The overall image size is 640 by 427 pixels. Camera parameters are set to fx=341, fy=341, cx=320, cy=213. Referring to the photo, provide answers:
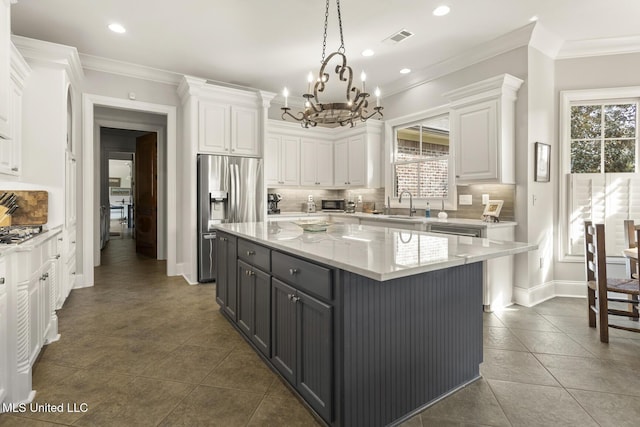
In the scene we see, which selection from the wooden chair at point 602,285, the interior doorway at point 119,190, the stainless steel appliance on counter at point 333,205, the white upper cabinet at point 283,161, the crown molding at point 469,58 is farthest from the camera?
the interior doorway at point 119,190

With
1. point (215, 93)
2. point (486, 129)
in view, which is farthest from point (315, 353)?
point (215, 93)

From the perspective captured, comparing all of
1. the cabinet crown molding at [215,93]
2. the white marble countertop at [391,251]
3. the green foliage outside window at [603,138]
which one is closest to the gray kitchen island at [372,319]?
the white marble countertop at [391,251]

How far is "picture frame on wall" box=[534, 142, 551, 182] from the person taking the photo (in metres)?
3.75

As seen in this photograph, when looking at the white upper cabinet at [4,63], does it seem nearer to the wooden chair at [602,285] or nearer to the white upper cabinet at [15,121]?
the white upper cabinet at [15,121]

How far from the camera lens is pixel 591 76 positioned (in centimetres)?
392

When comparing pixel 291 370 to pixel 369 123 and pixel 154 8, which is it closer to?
pixel 154 8

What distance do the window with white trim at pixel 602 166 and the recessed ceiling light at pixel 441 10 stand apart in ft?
6.25

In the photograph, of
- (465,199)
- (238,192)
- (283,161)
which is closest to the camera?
(465,199)

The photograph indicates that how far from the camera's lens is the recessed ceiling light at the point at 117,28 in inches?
140

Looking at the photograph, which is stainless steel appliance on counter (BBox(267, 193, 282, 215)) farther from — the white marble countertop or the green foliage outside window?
the green foliage outside window

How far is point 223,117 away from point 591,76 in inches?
181

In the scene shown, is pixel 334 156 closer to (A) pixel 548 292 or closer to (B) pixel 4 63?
(A) pixel 548 292

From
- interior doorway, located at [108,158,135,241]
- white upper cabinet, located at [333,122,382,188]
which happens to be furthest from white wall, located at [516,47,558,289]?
interior doorway, located at [108,158,135,241]

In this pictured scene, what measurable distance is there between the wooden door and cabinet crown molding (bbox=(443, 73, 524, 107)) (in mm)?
5149
